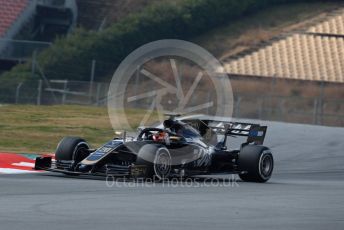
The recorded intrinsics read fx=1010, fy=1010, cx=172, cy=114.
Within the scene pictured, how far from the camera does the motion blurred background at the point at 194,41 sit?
117ft

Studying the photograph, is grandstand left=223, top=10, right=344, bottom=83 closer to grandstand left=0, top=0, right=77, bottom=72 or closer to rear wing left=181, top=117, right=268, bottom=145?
grandstand left=0, top=0, right=77, bottom=72

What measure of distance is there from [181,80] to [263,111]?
401 cm

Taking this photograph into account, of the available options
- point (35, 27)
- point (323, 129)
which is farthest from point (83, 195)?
point (35, 27)

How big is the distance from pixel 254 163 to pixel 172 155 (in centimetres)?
151

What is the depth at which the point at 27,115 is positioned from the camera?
28328mm

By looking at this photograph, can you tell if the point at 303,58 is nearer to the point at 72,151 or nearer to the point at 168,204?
the point at 72,151

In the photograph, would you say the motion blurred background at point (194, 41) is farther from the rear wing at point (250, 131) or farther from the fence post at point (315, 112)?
the rear wing at point (250, 131)

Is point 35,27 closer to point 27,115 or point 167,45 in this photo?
point 167,45

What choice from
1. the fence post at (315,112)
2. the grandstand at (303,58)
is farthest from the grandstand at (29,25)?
the fence post at (315,112)

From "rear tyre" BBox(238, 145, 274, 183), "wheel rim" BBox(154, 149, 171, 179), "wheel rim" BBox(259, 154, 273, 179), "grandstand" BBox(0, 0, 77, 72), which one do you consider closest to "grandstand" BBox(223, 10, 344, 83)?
"grandstand" BBox(0, 0, 77, 72)

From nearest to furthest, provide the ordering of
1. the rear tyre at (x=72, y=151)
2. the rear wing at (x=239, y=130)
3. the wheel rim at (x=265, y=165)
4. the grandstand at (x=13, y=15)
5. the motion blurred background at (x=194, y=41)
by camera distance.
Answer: the rear tyre at (x=72, y=151) → the wheel rim at (x=265, y=165) → the rear wing at (x=239, y=130) → the motion blurred background at (x=194, y=41) → the grandstand at (x=13, y=15)

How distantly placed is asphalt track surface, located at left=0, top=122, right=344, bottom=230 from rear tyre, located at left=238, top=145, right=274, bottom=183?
193mm

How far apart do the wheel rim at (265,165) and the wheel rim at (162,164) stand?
6.08ft

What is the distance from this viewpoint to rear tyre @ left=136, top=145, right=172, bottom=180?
51.0 ft
